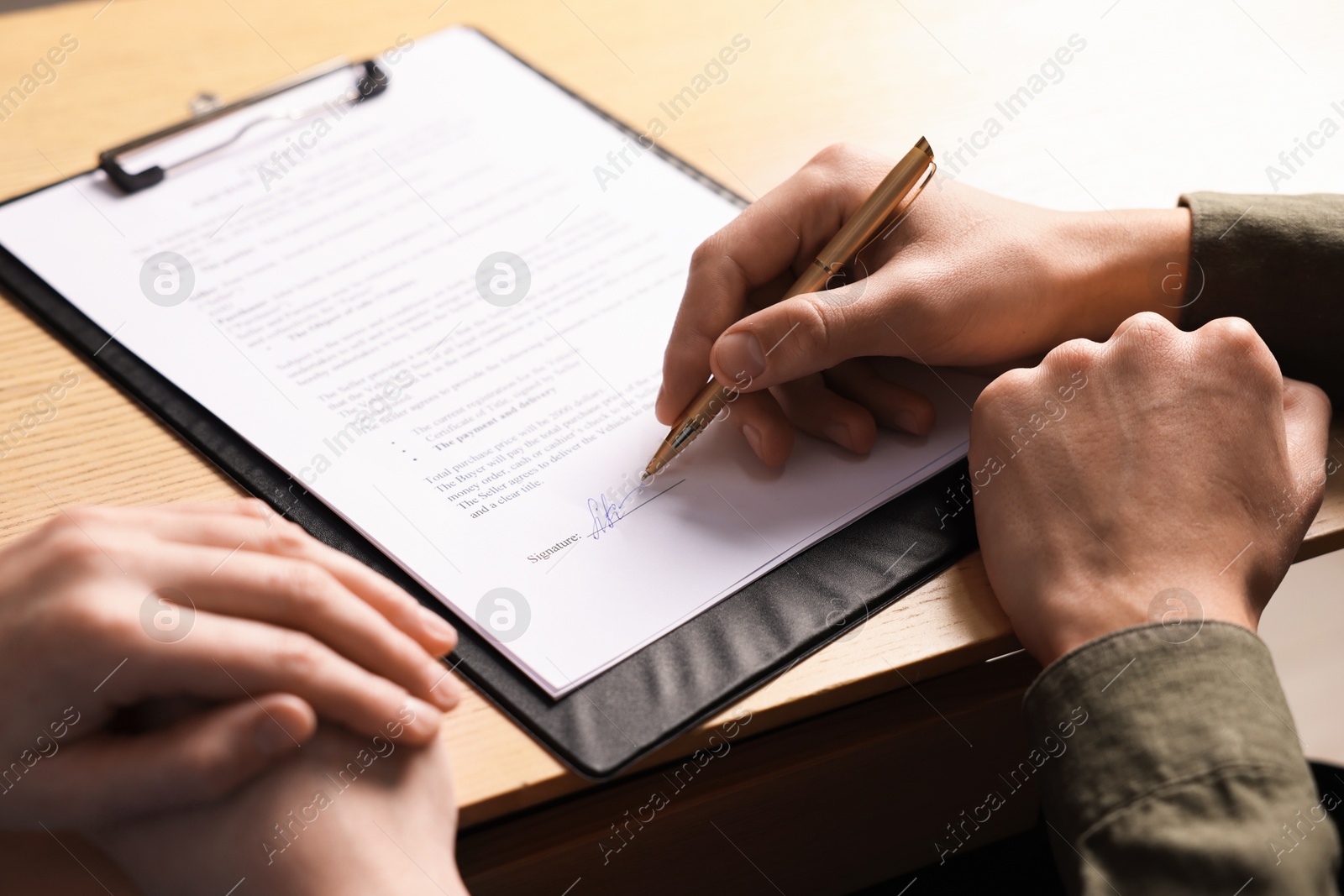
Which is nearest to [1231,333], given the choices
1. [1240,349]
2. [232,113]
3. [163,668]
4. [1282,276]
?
[1240,349]

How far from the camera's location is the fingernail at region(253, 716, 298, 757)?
0.46 metres

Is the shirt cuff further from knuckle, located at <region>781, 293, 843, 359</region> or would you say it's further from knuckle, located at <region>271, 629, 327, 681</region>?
knuckle, located at <region>271, 629, 327, 681</region>

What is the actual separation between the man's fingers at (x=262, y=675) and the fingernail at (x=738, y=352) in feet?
0.90

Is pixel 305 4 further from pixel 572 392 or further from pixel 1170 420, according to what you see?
pixel 1170 420

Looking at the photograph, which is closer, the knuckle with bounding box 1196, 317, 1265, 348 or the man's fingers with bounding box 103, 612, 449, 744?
the man's fingers with bounding box 103, 612, 449, 744

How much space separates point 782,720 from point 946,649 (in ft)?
0.33

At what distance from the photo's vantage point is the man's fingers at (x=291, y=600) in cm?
49

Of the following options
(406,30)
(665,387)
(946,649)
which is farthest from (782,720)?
(406,30)

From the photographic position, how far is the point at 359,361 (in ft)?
2.38

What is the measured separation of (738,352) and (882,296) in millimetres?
105

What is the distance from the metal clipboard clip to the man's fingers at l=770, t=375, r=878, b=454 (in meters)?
0.56

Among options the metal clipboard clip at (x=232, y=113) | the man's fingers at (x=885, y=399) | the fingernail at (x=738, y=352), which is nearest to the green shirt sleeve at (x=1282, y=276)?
the man's fingers at (x=885, y=399)

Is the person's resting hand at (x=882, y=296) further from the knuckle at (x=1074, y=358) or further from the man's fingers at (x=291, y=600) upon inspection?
the man's fingers at (x=291, y=600)
